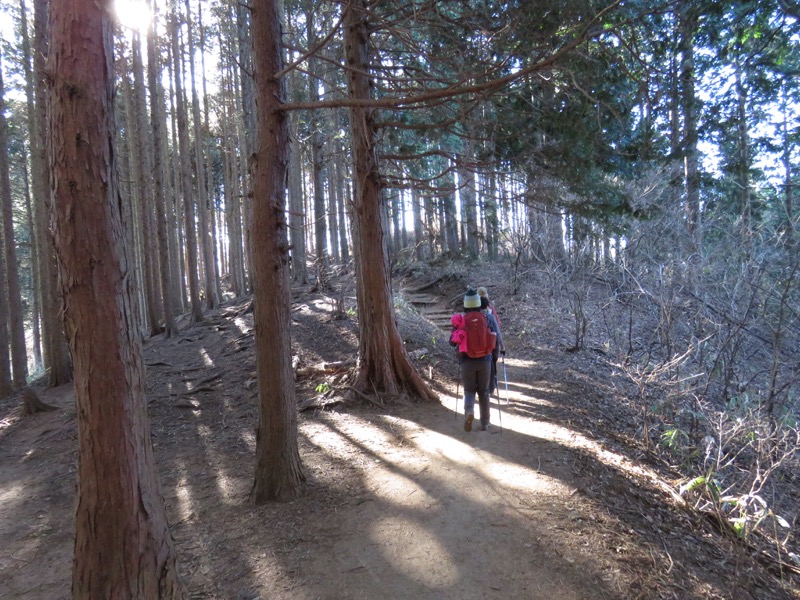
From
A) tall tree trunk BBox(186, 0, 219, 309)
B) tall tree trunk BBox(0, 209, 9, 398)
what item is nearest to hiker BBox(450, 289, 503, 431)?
tall tree trunk BBox(0, 209, 9, 398)

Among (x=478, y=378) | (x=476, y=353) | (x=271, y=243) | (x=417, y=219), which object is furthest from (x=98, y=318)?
(x=417, y=219)

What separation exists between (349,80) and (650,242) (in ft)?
26.4

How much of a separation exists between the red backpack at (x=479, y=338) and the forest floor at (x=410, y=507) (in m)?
1.18

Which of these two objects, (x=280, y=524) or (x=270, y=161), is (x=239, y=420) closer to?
(x=280, y=524)

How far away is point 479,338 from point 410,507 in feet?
7.91

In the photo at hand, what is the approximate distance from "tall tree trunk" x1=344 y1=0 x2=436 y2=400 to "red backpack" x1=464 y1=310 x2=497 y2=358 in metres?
2.04

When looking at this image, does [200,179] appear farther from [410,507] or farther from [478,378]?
[410,507]

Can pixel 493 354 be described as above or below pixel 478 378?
above

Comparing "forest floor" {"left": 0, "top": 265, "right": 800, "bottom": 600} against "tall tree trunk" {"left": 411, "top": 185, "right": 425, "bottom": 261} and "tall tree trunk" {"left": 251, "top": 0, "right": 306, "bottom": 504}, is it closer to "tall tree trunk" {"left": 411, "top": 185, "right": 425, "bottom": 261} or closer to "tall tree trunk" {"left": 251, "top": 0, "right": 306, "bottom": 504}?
"tall tree trunk" {"left": 251, "top": 0, "right": 306, "bottom": 504}

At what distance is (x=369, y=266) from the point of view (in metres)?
7.80

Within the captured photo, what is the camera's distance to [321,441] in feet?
21.4

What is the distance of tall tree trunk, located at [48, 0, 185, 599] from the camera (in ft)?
8.37

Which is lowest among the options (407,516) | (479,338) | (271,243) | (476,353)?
(407,516)

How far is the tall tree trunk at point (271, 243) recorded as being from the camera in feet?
14.8
